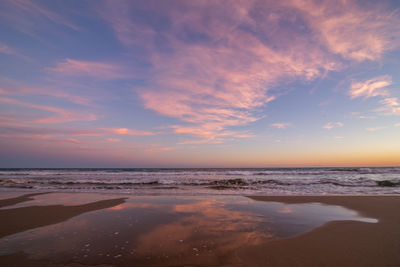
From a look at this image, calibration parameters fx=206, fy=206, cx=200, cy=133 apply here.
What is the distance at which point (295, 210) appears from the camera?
25.9ft

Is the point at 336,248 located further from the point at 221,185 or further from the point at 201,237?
the point at 221,185

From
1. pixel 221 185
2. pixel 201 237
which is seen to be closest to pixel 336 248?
pixel 201 237

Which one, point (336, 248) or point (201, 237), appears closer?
point (336, 248)

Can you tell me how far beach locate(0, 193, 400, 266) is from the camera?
384 cm

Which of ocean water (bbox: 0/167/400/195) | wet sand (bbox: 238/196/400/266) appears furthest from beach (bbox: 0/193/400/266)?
ocean water (bbox: 0/167/400/195)

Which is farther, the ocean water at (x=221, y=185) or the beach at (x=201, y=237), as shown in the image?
the ocean water at (x=221, y=185)

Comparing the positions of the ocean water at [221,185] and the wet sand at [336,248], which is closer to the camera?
the wet sand at [336,248]

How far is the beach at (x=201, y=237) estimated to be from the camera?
12.6 feet

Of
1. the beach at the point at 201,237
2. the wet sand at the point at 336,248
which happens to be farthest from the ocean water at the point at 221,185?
the wet sand at the point at 336,248

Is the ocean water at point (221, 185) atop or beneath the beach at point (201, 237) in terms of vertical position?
beneath

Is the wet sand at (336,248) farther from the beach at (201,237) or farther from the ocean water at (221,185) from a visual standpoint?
the ocean water at (221,185)

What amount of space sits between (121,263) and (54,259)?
1.31 meters

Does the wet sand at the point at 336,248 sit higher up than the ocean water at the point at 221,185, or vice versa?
the wet sand at the point at 336,248

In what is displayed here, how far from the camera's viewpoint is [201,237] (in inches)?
194
